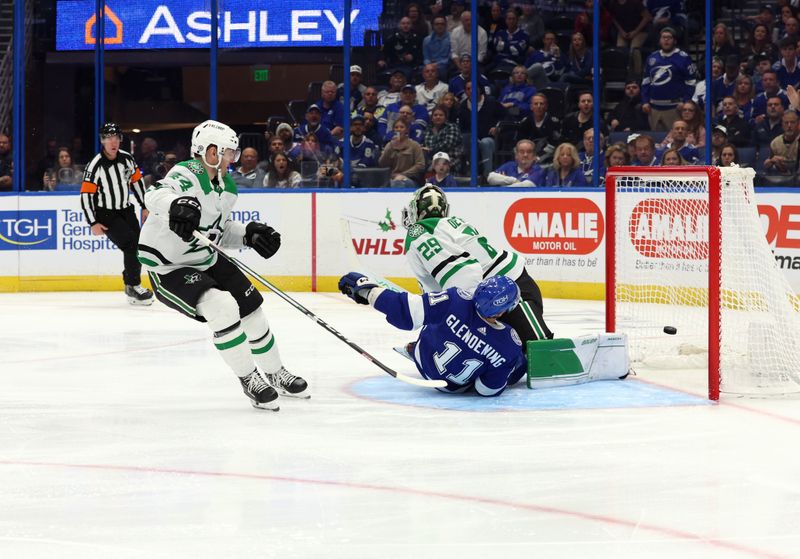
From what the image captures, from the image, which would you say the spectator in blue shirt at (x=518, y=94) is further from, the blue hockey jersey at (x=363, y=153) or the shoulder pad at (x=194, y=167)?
the shoulder pad at (x=194, y=167)

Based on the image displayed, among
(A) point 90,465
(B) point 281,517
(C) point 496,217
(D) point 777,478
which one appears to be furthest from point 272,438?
(C) point 496,217

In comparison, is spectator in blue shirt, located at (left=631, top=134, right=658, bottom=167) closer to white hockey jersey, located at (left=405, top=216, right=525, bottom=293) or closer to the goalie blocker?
the goalie blocker

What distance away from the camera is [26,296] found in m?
9.77

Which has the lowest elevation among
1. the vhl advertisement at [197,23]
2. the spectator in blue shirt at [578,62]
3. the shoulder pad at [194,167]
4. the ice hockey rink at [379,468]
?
the ice hockey rink at [379,468]

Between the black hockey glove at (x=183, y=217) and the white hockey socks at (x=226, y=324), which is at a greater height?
the black hockey glove at (x=183, y=217)

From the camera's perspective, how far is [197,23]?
10875 millimetres

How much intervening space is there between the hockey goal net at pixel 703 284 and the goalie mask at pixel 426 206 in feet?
3.02

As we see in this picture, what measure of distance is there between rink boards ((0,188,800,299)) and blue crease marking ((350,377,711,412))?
3963 mm

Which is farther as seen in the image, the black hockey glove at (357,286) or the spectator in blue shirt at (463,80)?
the spectator in blue shirt at (463,80)

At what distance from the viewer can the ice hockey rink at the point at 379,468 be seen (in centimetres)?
290

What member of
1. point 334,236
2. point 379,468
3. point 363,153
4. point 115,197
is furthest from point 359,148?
point 379,468

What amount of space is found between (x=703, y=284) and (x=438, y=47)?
167 inches

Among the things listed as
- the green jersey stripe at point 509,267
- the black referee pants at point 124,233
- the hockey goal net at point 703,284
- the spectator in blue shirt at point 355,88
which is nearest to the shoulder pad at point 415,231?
the green jersey stripe at point 509,267

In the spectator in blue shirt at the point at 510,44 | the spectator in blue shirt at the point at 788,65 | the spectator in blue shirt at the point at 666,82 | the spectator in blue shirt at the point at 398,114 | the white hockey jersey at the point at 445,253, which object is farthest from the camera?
the spectator in blue shirt at the point at 398,114
